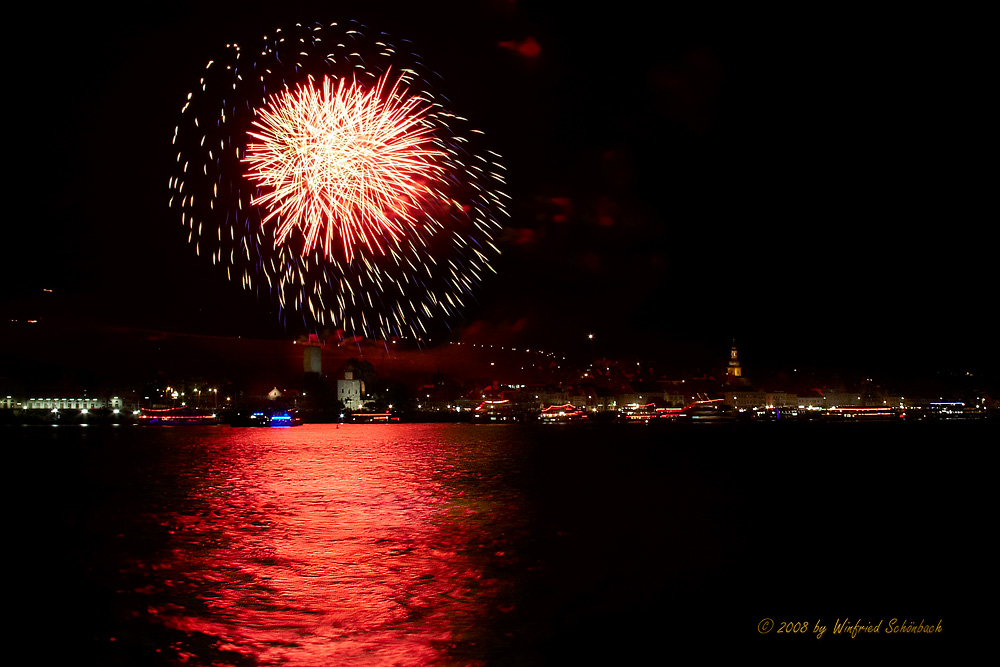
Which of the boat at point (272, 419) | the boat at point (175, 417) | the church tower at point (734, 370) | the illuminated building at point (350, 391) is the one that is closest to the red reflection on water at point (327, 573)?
the boat at point (272, 419)

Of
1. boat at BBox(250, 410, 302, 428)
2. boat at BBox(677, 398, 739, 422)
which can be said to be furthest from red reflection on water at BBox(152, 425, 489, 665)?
boat at BBox(677, 398, 739, 422)

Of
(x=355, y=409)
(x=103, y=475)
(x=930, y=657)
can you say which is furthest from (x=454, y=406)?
(x=930, y=657)

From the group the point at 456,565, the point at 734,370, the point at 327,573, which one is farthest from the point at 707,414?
the point at 327,573

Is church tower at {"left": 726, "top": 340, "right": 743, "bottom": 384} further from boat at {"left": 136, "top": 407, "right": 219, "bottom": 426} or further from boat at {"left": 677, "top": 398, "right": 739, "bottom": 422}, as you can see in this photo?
boat at {"left": 136, "top": 407, "right": 219, "bottom": 426}

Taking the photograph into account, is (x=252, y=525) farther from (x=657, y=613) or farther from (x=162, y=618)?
(x=657, y=613)

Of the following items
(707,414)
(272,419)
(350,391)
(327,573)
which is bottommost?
(707,414)

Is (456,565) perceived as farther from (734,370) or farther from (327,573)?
(734,370)

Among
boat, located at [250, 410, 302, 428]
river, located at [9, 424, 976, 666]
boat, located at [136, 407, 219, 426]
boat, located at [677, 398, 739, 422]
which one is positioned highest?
boat, located at [136, 407, 219, 426]

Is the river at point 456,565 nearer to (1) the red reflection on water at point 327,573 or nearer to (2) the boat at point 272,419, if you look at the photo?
(1) the red reflection on water at point 327,573
